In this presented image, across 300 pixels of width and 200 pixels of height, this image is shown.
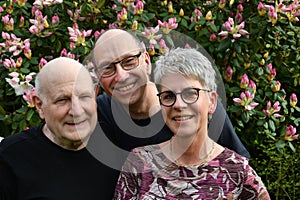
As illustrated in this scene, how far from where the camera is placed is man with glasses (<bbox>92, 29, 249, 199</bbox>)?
3.39 meters

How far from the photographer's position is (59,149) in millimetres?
3354

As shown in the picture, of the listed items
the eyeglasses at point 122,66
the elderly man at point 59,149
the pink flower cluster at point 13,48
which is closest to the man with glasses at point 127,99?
the eyeglasses at point 122,66

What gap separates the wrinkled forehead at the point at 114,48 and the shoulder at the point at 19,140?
45cm

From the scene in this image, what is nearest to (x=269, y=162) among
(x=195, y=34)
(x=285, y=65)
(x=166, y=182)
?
(x=285, y=65)

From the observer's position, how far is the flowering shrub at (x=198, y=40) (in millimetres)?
4609

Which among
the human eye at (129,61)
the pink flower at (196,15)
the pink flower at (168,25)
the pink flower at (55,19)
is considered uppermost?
the pink flower at (55,19)

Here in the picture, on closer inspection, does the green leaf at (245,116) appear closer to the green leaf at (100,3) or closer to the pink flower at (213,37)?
the pink flower at (213,37)

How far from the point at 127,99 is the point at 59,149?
41 centimetres

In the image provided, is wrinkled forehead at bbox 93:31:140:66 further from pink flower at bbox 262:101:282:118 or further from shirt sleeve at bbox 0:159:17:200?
pink flower at bbox 262:101:282:118

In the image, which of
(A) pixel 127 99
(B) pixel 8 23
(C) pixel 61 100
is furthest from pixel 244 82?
(C) pixel 61 100

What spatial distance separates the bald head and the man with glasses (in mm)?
131

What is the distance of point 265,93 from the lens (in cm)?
484

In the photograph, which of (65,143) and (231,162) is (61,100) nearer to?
(65,143)

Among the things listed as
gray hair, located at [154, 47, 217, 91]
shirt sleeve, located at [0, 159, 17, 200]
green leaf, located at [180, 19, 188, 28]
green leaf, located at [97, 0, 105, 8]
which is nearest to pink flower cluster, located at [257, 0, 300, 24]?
green leaf, located at [180, 19, 188, 28]
